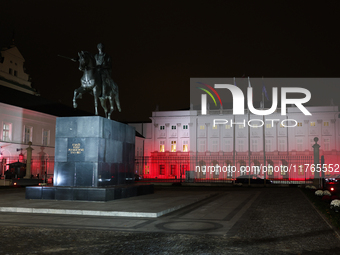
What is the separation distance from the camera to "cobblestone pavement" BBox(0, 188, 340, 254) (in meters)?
6.00

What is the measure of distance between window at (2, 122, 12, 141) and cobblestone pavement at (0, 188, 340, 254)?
102 ft

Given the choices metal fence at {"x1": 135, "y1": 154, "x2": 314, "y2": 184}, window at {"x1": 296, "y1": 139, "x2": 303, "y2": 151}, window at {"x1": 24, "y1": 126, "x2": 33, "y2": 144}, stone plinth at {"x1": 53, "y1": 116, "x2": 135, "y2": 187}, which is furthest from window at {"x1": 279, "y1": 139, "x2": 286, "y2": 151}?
stone plinth at {"x1": 53, "y1": 116, "x2": 135, "y2": 187}

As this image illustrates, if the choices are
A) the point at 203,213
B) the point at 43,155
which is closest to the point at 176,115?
the point at 43,155

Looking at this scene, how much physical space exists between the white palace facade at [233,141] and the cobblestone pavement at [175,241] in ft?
157

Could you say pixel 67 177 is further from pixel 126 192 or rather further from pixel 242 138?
pixel 242 138

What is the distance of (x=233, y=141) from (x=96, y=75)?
49.0 m

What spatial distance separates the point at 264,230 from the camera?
793cm

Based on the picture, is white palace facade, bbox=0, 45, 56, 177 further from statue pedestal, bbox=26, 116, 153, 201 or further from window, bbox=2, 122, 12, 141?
statue pedestal, bbox=26, 116, 153, 201

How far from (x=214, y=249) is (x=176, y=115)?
58.2 metres

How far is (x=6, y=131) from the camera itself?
3697cm

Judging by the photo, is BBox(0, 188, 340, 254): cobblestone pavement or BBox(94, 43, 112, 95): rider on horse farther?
BBox(94, 43, 112, 95): rider on horse

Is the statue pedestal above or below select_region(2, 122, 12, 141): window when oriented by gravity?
below

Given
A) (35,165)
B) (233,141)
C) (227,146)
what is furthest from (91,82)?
(227,146)

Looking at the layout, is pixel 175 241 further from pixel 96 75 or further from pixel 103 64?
pixel 103 64
